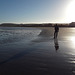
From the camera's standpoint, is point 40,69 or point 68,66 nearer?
point 40,69

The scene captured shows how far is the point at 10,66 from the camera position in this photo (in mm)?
7625

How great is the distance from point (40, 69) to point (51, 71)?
0.57 m

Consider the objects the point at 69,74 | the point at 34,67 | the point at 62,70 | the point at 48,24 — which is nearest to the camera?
the point at 69,74

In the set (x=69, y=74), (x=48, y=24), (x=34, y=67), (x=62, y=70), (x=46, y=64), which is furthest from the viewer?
(x=48, y=24)

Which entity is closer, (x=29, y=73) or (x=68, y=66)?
(x=29, y=73)

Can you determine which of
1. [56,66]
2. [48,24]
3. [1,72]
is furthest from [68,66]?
[48,24]

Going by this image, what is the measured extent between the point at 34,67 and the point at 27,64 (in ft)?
2.21

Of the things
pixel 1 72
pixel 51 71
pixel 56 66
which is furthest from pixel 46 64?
pixel 1 72

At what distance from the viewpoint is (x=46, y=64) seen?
26.2ft

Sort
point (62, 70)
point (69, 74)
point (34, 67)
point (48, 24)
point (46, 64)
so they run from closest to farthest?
point (69, 74)
point (62, 70)
point (34, 67)
point (46, 64)
point (48, 24)

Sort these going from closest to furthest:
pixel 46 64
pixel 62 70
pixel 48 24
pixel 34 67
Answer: pixel 62 70 < pixel 34 67 < pixel 46 64 < pixel 48 24

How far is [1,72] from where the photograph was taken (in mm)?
6695

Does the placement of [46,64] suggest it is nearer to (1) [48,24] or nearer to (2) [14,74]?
(2) [14,74]

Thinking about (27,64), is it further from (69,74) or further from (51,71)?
(69,74)
